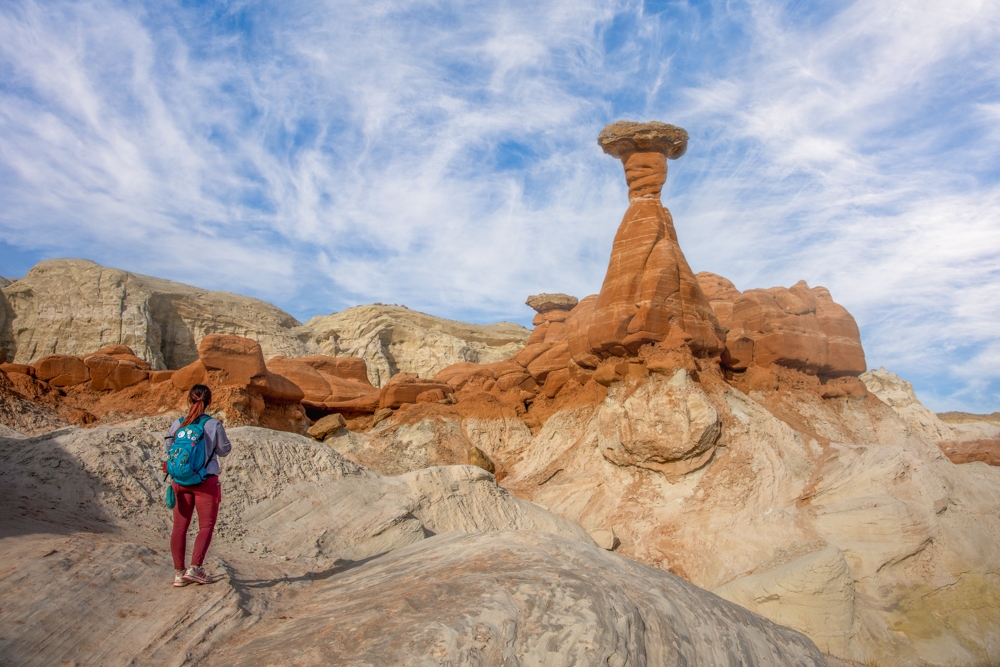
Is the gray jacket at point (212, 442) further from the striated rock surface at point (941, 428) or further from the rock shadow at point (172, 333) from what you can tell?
the rock shadow at point (172, 333)

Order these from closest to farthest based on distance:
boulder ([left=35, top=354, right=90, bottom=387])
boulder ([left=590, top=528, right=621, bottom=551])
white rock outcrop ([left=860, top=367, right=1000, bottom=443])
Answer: boulder ([left=590, top=528, right=621, bottom=551]) → boulder ([left=35, top=354, right=90, bottom=387]) → white rock outcrop ([left=860, top=367, right=1000, bottom=443])

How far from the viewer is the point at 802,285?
2016 cm

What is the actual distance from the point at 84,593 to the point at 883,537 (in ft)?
38.5

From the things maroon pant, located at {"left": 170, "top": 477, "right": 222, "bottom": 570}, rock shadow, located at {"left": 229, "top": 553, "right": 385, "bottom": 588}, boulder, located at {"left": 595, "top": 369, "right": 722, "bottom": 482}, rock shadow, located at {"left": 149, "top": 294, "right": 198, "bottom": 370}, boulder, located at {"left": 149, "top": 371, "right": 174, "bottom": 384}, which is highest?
rock shadow, located at {"left": 149, "top": 294, "right": 198, "bottom": 370}

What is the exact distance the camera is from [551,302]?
3153 cm

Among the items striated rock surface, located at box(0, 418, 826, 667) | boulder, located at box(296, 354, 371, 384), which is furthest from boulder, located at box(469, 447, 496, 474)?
striated rock surface, located at box(0, 418, 826, 667)

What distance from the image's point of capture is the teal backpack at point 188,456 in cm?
465

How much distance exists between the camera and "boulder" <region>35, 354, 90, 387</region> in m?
17.5

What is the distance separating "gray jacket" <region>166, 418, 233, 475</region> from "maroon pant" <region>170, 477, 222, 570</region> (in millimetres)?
108

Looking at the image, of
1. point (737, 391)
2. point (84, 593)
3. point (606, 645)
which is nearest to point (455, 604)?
point (606, 645)

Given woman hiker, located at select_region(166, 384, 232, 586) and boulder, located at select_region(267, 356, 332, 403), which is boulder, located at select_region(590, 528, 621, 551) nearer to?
woman hiker, located at select_region(166, 384, 232, 586)

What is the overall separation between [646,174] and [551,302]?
13702mm

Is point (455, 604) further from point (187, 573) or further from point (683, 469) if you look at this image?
point (683, 469)

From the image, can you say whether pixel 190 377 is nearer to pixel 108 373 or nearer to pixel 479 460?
pixel 108 373
